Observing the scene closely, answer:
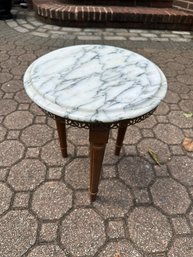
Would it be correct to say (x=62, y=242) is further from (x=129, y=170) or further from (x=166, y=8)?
(x=166, y=8)

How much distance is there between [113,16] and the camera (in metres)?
5.23

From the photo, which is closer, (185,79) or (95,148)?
(95,148)

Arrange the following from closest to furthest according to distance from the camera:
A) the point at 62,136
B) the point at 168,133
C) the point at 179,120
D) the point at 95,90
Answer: the point at 95,90 → the point at 62,136 → the point at 168,133 → the point at 179,120

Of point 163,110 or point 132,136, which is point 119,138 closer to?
point 132,136

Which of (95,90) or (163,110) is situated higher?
(95,90)

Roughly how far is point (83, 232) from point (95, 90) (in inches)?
41.5

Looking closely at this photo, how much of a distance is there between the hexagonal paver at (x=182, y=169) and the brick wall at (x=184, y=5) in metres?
4.01

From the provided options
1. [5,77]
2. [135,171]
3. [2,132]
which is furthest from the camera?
[5,77]

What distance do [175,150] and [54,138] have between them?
126 cm

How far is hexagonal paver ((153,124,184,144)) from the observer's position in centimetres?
283

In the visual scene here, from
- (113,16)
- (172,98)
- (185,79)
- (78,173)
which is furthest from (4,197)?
(113,16)

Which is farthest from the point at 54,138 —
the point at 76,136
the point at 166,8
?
the point at 166,8

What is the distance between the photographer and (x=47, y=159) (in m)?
2.52

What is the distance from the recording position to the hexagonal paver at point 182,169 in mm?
2405
